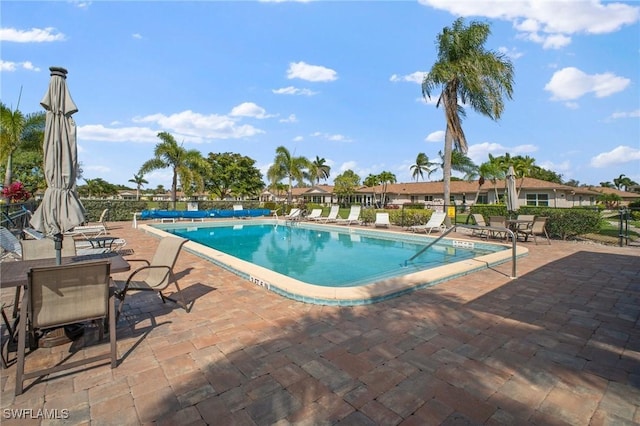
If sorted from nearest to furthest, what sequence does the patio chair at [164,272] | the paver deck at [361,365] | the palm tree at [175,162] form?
the paver deck at [361,365]
the patio chair at [164,272]
the palm tree at [175,162]

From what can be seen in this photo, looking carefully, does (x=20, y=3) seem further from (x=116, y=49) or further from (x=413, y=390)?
(x=413, y=390)

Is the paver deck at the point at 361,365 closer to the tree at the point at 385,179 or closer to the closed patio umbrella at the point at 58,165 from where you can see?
the closed patio umbrella at the point at 58,165

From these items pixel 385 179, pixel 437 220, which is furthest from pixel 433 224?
pixel 385 179

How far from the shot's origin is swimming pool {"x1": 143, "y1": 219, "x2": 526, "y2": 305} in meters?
4.66

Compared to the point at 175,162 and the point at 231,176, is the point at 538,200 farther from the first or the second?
the point at 231,176

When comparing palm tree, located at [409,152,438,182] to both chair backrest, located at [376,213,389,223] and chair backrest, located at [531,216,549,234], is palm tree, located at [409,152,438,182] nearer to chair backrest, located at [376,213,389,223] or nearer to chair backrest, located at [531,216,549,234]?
chair backrest, located at [376,213,389,223]

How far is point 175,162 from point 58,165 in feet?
73.5

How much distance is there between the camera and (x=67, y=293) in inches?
100

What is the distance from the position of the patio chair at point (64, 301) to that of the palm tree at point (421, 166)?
57265mm

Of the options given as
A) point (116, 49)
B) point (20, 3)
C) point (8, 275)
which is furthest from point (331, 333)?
point (116, 49)

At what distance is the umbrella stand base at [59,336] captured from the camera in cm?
299

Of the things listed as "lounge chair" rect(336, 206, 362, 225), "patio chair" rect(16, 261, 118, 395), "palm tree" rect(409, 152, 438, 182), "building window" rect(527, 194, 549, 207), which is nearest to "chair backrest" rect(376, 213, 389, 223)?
"lounge chair" rect(336, 206, 362, 225)

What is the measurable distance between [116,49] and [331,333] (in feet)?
43.6

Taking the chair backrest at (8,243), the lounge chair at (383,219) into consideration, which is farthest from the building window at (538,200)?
the chair backrest at (8,243)
